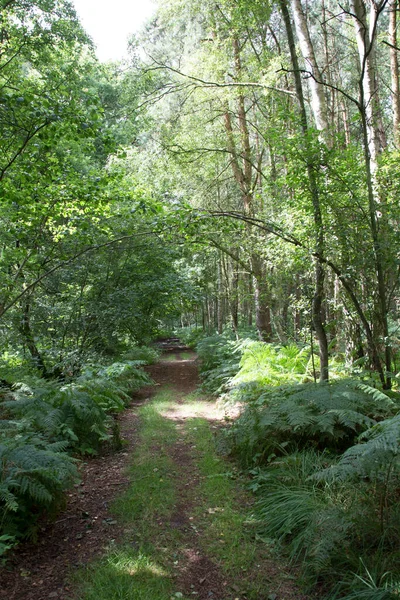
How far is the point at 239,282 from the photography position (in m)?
13.1

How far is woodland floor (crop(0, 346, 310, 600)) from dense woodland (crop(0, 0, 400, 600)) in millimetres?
254

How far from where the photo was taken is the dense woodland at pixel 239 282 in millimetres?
3270

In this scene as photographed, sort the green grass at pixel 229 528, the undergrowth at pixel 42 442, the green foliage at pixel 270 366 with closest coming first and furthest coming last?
the green grass at pixel 229 528 → the undergrowth at pixel 42 442 → the green foliage at pixel 270 366

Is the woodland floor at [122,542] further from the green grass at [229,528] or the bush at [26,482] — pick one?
the bush at [26,482]

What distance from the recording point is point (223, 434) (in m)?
5.95

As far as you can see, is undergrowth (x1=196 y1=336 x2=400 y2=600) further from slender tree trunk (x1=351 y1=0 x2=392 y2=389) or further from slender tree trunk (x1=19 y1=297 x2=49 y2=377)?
slender tree trunk (x1=19 y1=297 x2=49 y2=377)

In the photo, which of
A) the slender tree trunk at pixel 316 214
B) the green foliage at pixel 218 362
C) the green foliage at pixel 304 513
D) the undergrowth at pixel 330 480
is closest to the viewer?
the undergrowth at pixel 330 480

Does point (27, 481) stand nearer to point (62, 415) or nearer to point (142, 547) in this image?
point (142, 547)

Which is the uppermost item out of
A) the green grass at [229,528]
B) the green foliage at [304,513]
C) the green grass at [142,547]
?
the green foliage at [304,513]

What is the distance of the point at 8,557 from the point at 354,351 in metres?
6.59

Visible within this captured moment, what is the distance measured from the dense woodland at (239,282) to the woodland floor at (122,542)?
0.83 ft

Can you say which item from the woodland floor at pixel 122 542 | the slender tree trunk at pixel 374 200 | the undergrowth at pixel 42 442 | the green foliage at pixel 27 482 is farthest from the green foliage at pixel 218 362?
the green foliage at pixel 27 482

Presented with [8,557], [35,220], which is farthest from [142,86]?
[8,557]

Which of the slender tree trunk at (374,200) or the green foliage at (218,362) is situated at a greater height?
the slender tree trunk at (374,200)
